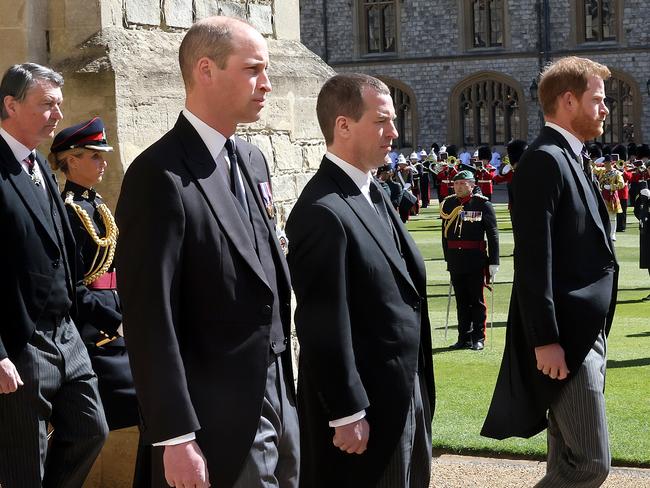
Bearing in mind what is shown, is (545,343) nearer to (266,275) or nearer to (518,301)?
(518,301)

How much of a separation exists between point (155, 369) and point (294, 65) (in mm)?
3805

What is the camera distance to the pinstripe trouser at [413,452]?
369 cm

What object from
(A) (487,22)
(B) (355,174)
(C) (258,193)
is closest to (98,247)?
(B) (355,174)

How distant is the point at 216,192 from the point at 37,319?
1069 mm

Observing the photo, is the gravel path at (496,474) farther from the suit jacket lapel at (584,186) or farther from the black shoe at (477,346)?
the black shoe at (477,346)

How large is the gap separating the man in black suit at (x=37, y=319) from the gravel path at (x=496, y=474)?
2.15m

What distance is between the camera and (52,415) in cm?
408

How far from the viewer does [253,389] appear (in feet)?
10.2

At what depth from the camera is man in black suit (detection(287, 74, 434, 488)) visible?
358 centimetres

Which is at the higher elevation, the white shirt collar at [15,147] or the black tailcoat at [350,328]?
the white shirt collar at [15,147]

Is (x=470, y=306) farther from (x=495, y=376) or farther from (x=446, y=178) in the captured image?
(x=446, y=178)

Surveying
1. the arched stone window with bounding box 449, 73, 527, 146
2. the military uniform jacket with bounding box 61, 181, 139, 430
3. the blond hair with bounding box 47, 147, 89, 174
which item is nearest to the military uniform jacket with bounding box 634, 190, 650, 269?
the blond hair with bounding box 47, 147, 89, 174

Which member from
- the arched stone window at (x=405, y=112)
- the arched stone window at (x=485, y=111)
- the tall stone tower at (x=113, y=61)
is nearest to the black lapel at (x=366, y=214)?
the tall stone tower at (x=113, y=61)

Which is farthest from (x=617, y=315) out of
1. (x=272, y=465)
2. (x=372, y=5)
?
(x=372, y=5)
